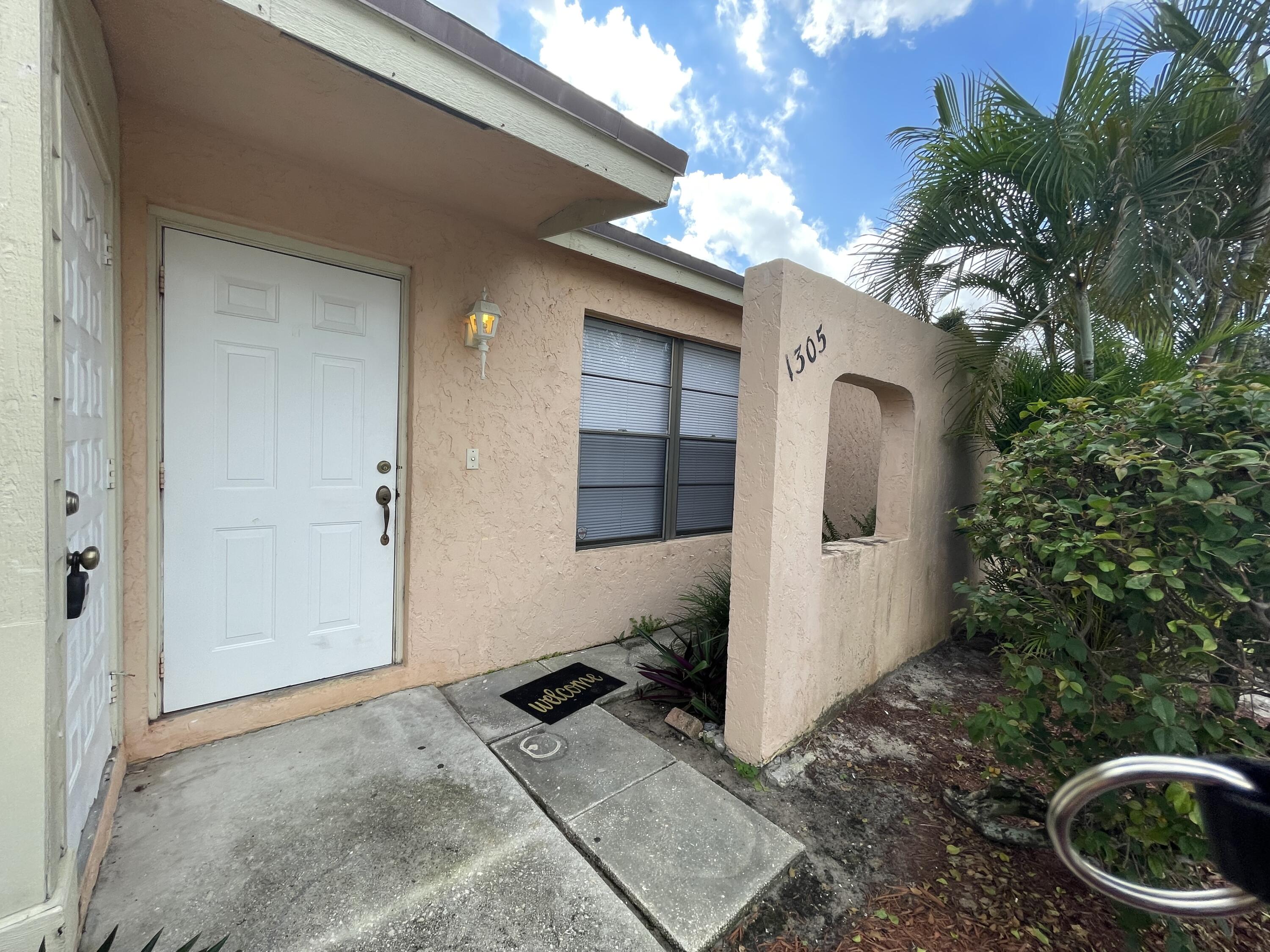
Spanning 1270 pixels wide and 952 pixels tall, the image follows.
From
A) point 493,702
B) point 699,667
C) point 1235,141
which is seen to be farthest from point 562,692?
point 1235,141

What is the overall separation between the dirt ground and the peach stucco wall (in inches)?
42.4

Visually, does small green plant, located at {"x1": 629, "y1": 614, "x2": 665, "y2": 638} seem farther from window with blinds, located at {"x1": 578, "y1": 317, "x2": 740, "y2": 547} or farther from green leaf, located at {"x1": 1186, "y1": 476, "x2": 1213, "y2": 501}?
green leaf, located at {"x1": 1186, "y1": 476, "x2": 1213, "y2": 501}

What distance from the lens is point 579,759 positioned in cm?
253

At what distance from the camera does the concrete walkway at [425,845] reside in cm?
162

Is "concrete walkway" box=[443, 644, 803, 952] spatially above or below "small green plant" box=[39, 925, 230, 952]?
below

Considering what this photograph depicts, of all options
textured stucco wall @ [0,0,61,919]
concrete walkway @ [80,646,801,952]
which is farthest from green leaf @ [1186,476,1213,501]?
textured stucco wall @ [0,0,61,919]

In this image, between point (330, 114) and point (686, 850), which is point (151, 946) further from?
point (330, 114)

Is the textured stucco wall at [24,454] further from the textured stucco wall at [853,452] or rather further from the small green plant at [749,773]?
the textured stucco wall at [853,452]

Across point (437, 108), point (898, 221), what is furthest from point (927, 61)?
point (437, 108)

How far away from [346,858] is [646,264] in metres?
3.74

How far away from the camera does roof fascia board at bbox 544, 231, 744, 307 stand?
11.2ft

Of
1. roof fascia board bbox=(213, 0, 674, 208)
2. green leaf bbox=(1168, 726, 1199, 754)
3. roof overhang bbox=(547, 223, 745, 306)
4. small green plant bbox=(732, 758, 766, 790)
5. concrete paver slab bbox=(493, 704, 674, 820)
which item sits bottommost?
small green plant bbox=(732, 758, 766, 790)

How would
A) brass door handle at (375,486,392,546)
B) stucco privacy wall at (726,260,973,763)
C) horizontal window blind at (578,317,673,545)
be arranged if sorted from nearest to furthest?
stucco privacy wall at (726,260,973,763)
brass door handle at (375,486,392,546)
horizontal window blind at (578,317,673,545)

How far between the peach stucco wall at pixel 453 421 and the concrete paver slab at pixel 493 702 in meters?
0.08
